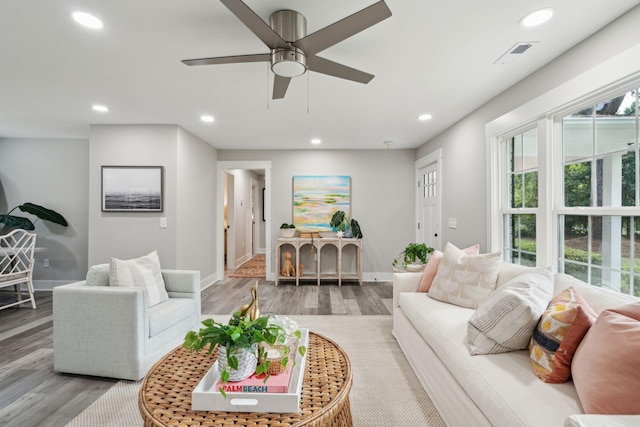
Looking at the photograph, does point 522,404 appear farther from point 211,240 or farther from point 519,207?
point 211,240

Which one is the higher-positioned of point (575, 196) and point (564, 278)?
point (575, 196)

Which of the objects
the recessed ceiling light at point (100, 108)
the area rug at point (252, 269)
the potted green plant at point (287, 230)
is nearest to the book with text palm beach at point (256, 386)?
the recessed ceiling light at point (100, 108)

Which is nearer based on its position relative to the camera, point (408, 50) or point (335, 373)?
point (335, 373)

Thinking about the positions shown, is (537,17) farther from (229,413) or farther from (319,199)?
(319,199)

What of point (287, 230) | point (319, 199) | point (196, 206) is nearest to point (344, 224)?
point (319, 199)

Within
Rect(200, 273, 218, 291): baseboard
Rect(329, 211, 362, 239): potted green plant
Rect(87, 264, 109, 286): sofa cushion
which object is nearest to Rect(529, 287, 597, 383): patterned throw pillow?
Rect(87, 264, 109, 286): sofa cushion

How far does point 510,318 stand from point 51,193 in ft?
19.5

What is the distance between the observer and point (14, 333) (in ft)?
9.49

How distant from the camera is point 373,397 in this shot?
6.30 ft

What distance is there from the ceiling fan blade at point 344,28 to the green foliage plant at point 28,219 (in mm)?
4698

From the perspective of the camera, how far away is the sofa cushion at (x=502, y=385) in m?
1.07

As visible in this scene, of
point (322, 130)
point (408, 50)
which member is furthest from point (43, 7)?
point (322, 130)

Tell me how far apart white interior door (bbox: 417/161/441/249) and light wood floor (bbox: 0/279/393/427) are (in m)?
1.01

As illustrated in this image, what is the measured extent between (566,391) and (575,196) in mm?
1495
